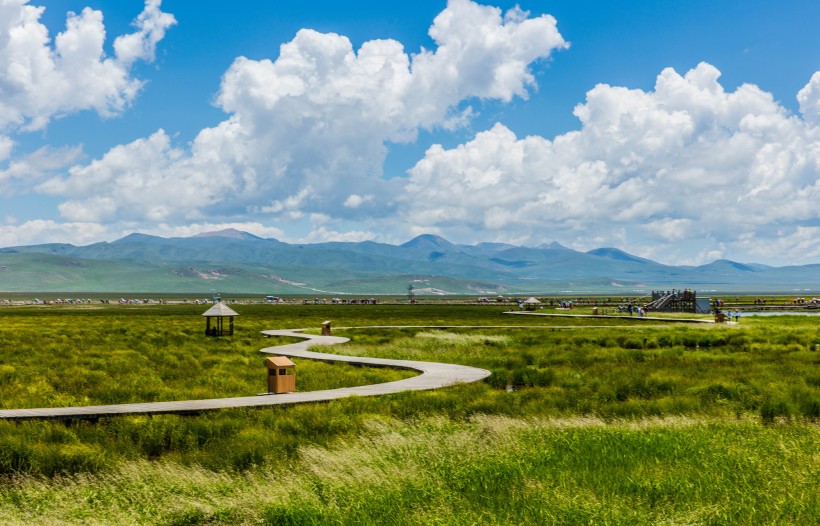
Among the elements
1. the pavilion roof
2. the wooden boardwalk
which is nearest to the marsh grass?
the wooden boardwalk

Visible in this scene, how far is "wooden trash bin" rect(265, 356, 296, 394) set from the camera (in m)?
17.7

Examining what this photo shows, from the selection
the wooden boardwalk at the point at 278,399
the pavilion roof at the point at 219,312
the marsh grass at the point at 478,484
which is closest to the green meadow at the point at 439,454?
the marsh grass at the point at 478,484

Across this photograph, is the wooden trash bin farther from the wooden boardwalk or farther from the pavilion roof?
the pavilion roof

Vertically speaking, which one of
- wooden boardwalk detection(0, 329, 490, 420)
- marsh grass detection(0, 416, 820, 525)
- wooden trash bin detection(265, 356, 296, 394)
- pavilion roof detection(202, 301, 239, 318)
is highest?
pavilion roof detection(202, 301, 239, 318)

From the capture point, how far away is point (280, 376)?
58.4 feet

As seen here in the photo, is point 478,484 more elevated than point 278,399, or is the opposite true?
point 278,399

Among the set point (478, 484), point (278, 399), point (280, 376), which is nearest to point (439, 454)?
point (478, 484)

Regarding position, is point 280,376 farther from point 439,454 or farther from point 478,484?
point 478,484

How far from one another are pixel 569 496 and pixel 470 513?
56.8 inches

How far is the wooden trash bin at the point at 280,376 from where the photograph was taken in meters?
17.7

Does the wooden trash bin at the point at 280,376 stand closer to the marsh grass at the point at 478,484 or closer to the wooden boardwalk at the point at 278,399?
the wooden boardwalk at the point at 278,399

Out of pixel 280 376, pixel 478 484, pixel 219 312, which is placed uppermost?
pixel 219 312

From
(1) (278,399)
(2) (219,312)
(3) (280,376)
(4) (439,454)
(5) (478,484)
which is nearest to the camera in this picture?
(5) (478,484)

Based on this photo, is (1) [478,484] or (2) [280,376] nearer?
(1) [478,484]
